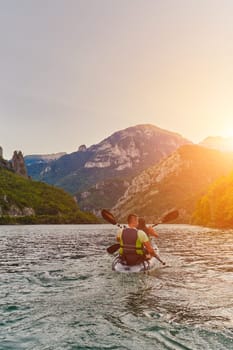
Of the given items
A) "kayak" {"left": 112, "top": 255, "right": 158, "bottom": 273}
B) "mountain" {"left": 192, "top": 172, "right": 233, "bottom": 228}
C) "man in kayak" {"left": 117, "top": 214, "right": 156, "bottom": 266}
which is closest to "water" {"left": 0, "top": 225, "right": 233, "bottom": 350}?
"kayak" {"left": 112, "top": 255, "right": 158, "bottom": 273}

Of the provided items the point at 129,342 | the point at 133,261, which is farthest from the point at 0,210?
the point at 129,342

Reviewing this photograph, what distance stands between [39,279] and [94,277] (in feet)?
9.88

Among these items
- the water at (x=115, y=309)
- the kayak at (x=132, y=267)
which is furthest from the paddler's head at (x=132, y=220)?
the water at (x=115, y=309)

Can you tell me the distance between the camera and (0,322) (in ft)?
36.9

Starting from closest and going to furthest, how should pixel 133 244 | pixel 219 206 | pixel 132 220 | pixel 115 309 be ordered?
pixel 115 309 → pixel 133 244 → pixel 132 220 → pixel 219 206

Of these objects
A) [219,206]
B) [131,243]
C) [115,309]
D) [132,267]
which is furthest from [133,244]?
[219,206]

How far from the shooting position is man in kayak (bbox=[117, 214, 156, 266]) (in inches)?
821

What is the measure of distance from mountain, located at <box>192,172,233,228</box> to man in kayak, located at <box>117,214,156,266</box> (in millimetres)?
83797

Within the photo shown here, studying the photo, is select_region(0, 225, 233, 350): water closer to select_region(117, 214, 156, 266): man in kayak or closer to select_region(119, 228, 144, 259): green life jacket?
select_region(117, 214, 156, 266): man in kayak

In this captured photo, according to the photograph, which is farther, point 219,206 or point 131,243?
point 219,206

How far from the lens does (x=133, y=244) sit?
20.9 metres

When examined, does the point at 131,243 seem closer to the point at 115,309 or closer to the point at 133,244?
the point at 133,244

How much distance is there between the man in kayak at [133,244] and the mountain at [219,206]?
83797 mm

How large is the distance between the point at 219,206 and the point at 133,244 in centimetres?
9403
